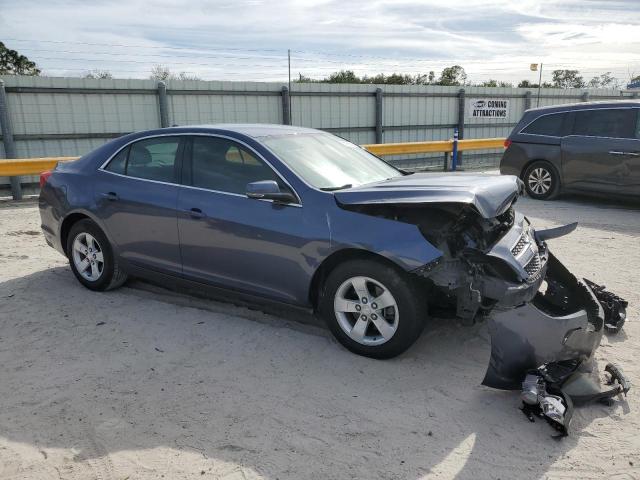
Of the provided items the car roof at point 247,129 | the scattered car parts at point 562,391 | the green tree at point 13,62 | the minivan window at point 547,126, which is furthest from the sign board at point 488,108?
the green tree at point 13,62

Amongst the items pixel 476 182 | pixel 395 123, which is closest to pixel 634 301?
pixel 476 182

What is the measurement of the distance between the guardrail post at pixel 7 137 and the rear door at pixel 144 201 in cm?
716

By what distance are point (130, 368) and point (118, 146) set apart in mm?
2269

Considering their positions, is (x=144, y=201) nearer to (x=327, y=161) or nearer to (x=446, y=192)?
(x=327, y=161)

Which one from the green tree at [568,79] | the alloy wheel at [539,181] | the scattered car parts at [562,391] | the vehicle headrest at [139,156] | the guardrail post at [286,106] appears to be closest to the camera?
the scattered car parts at [562,391]

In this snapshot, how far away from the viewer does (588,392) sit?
333 centimetres

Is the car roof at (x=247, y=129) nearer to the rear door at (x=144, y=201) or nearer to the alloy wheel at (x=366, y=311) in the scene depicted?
the rear door at (x=144, y=201)

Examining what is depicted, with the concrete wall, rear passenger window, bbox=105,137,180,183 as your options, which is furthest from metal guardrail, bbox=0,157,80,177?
rear passenger window, bbox=105,137,180,183

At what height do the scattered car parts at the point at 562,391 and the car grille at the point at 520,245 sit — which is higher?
the car grille at the point at 520,245

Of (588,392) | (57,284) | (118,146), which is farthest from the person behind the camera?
(57,284)

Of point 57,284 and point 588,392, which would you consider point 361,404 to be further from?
point 57,284

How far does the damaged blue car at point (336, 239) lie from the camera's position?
3.59 metres

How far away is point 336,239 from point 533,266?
1389 millimetres

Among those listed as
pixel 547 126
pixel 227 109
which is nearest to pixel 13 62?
pixel 227 109
